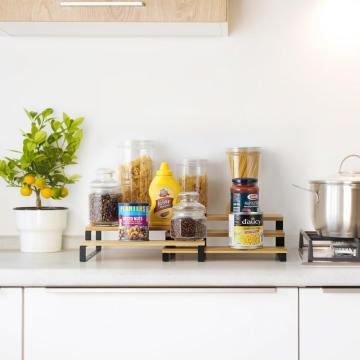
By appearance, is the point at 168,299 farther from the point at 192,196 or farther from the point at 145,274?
the point at 192,196

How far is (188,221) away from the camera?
2.21m

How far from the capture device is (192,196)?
2.32 m

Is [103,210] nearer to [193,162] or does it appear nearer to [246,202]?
[193,162]

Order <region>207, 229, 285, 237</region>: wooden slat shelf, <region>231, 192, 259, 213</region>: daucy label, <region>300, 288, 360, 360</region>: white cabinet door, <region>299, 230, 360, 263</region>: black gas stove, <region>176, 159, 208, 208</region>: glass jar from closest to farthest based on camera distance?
<region>300, 288, 360, 360</region>: white cabinet door → <region>299, 230, 360, 263</region>: black gas stove → <region>231, 192, 259, 213</region>: daucy label → <region>207, 229, 285, 237</region>: wooden slat shelf → <region>176, 159, 208, 208</region>: glass jar

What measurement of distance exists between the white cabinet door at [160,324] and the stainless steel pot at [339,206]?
1.03ft

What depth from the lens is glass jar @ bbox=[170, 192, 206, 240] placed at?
2.22 m

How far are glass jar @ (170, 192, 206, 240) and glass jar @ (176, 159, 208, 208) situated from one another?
202 mm

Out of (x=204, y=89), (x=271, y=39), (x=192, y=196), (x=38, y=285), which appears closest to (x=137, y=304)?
(x=38, y=285)

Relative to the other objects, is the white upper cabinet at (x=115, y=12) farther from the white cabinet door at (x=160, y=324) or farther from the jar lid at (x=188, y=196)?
the white cabinet door at (x=160, y=324)

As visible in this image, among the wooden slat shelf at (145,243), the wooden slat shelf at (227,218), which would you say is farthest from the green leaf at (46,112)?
the wooden slat shelf at (227,218)

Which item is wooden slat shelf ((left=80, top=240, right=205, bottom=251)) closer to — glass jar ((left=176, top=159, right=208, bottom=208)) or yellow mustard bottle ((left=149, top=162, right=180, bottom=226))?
yellow mustard bottle ((left=149, top=162, right=180, bottom=226))

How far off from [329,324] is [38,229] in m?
1.06

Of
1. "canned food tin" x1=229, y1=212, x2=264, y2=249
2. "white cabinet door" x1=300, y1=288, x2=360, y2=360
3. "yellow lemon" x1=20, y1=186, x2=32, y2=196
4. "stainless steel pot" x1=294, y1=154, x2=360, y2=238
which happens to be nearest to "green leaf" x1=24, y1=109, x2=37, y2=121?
"yellow lemon" x1=20, y1=186, x2=32, y2=196

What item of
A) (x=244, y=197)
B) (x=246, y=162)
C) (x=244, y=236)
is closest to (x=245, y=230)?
(x=244, y=236)
